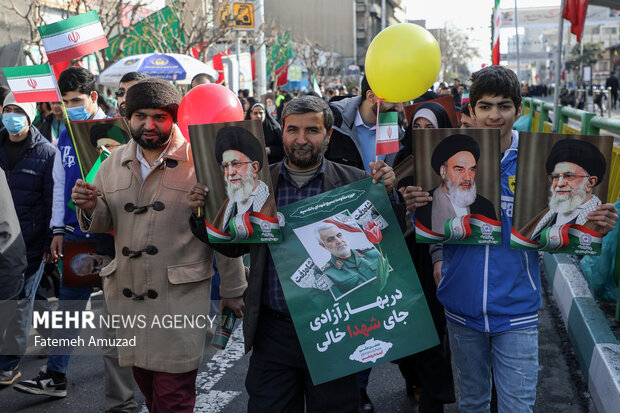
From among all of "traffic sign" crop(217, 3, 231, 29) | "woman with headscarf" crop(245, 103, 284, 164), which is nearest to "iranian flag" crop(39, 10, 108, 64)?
"woman with headscarf" crop(245, 103, 284, 164)

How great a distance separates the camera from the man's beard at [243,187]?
2840mm

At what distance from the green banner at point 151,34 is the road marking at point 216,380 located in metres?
16.1

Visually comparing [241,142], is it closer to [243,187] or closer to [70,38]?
[243,187]

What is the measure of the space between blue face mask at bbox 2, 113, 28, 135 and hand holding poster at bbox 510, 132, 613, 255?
13.0ft

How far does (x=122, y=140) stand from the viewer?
13.6 feet

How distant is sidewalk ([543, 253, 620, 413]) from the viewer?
12.6ft

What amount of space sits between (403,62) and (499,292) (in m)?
1.20

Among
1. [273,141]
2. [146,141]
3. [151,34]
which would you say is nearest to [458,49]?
[151,34]

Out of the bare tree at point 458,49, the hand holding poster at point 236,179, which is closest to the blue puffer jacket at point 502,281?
the hand holding poster at point 236,179

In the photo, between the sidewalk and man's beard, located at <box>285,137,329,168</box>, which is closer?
man's beard, located at <box>285,137,329,168</box>

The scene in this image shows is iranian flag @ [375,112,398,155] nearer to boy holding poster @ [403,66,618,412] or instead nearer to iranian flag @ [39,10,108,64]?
boy holding poster @ [403,66,618,412]

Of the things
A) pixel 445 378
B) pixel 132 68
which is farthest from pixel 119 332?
pixel 132 68

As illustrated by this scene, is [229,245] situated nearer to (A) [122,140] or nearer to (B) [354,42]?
(A) [122,140]

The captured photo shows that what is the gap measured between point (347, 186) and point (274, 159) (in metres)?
5.79
